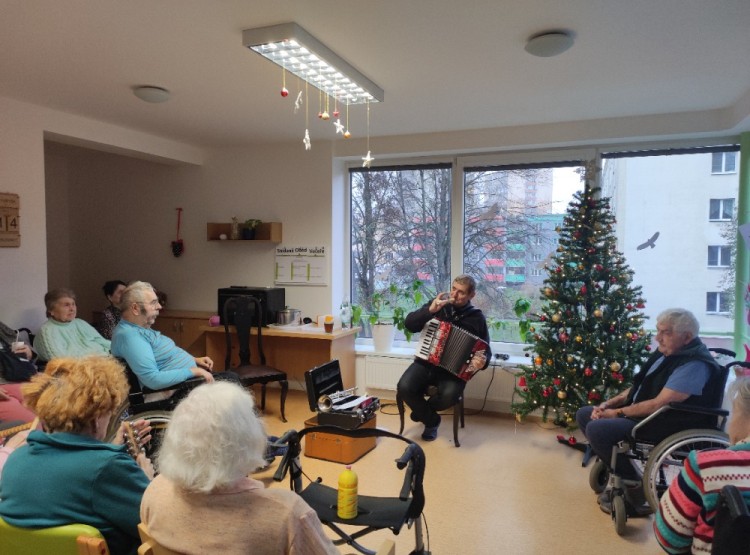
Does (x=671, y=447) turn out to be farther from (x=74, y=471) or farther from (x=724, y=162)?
(x=724, y=162)

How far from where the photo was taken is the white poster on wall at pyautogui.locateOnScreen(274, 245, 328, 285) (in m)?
5.20

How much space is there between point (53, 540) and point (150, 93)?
9.86ft

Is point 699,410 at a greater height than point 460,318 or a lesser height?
lesser

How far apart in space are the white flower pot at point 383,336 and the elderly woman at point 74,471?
3577mm

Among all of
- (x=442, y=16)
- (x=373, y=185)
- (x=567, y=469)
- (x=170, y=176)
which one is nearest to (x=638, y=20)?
(x=442, y=16)

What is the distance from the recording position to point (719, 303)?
13.8 ft

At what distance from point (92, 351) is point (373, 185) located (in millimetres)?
2958

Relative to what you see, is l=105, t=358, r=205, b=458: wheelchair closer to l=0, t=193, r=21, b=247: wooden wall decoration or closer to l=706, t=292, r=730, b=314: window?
l=0, t=193, r=21, b=247: wooden wall decoration

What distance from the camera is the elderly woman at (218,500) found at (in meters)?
1.17

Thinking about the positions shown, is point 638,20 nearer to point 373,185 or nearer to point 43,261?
point 373,185

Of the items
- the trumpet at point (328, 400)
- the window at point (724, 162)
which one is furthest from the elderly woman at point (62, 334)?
the window at point (724, 162)

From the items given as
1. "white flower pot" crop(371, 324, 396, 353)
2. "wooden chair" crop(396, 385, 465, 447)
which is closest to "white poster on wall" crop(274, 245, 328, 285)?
"white flower pot" crop(371, 324, 396, 353)

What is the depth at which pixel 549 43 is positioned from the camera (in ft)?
8.41

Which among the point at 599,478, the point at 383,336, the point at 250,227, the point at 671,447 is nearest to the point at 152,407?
the point at 383,336
